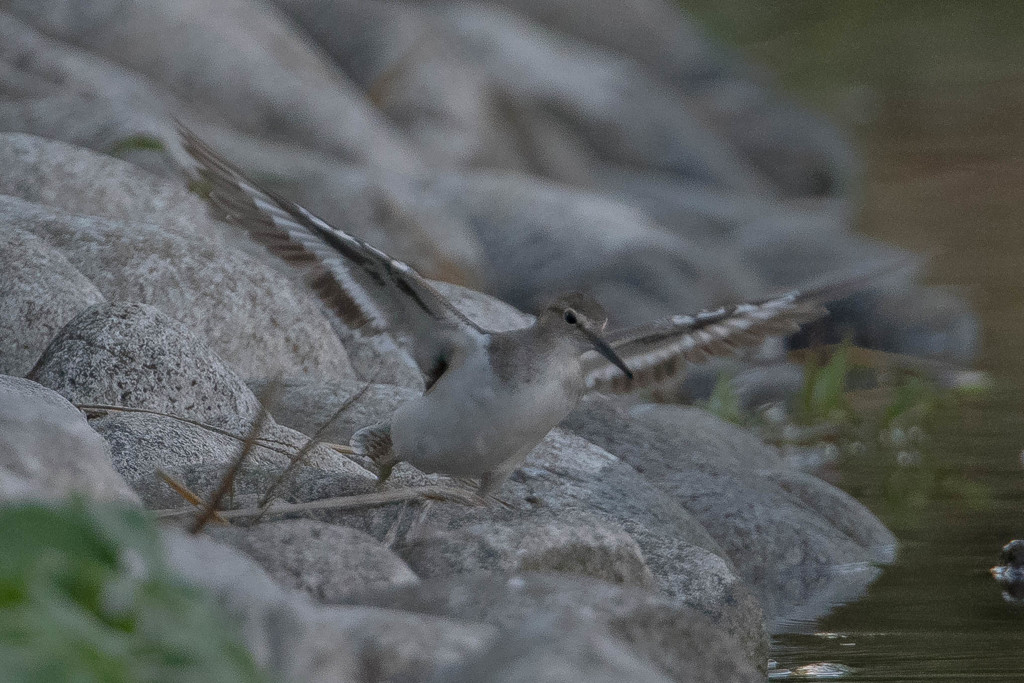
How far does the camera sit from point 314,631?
8.95 ft

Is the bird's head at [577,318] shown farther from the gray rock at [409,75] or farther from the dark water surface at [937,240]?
the gray rock at [409,75]

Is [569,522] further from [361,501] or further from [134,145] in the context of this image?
[134,145]

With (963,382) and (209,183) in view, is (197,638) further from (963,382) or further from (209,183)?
(963,382)

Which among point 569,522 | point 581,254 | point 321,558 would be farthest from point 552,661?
point 581,254

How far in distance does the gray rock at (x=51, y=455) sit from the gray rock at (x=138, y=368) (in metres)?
1.86

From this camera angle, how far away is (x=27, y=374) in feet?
18.5

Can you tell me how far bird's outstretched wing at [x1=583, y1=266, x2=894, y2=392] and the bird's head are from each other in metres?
0.54

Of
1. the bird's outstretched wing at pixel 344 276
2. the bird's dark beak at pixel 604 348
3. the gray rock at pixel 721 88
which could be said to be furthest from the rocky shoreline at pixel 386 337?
the gray rock at pixel 721 88

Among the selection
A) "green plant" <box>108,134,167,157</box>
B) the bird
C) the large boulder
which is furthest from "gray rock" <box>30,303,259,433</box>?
"green plant" <box>108,134,167,157</box>

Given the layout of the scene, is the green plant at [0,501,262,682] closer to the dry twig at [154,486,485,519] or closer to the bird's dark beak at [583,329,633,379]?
the dry twig at [154,486,485,519]

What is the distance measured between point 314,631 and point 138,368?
2936 mm

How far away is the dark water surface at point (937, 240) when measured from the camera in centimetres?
503

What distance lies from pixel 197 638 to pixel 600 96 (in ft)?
51.2

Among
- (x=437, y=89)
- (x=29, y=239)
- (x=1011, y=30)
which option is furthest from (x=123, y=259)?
(x=1011, y=30)
